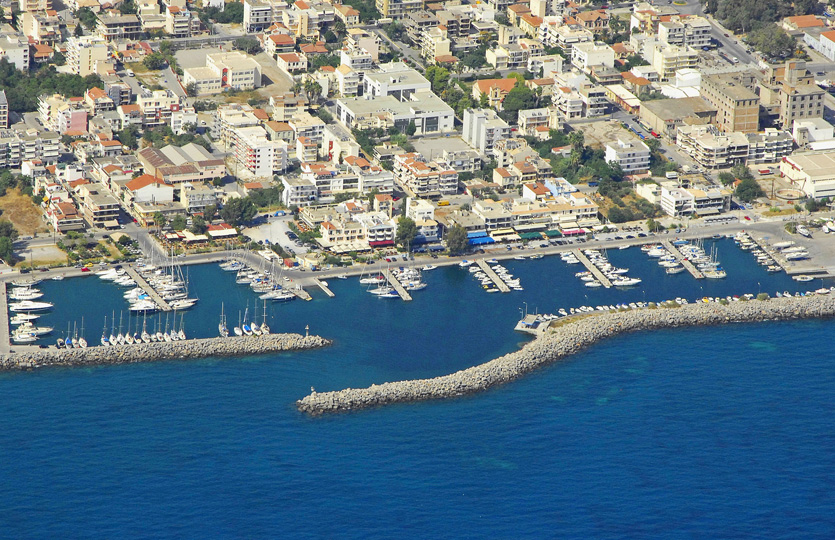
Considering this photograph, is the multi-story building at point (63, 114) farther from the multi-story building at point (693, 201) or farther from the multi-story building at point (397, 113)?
the multi-story building at point (693, 201)

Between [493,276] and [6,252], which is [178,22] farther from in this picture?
[493,276]

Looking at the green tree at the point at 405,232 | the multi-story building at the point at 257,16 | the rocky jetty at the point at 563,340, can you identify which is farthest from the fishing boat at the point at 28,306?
the multi-story building at the point at 257,16

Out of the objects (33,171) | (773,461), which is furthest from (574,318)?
(33,171)

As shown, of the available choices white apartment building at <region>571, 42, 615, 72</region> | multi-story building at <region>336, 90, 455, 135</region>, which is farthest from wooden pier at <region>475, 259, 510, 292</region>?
white apartment building at <region>571, 42, 615, 72</region>

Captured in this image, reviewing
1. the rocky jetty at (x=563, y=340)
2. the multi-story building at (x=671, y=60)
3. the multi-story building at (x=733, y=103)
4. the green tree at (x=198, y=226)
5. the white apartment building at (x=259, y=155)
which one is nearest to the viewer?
the rocky jetty at (x=563, y=340)

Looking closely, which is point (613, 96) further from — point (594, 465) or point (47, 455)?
point (47, 455)

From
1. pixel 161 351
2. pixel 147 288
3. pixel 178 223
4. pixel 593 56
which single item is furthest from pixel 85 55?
pixel 161 351
